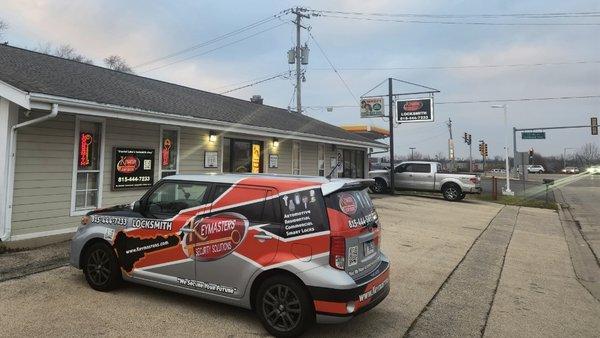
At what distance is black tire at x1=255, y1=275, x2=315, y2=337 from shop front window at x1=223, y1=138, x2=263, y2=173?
30.1 ft

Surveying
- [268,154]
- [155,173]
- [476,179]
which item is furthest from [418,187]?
[155,173]

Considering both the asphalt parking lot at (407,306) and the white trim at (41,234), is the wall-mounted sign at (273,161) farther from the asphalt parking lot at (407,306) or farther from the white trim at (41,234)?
the white trim at (41,234)

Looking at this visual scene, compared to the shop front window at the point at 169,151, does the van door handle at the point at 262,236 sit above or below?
below

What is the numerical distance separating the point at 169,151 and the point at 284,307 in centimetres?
777

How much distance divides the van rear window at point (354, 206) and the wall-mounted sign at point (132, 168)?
6685 millimetres

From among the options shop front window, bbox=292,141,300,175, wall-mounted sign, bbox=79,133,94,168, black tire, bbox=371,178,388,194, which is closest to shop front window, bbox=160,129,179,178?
wall-mounted sign, bbox=79,133,94,168

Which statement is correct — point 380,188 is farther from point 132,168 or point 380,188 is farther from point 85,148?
point 85,148

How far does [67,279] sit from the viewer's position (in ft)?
19.6

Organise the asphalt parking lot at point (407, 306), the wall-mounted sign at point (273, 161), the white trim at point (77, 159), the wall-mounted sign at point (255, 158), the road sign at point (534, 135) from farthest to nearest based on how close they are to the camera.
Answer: the road sign at point (534, 135) < the wall-mounted sign at point (273, 161) < the wall-mounted sign at point (255, 158) < the white trim at point (77, 159) < the asphalt parking lot at point (407, 306)

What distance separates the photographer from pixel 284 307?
432 centimetres

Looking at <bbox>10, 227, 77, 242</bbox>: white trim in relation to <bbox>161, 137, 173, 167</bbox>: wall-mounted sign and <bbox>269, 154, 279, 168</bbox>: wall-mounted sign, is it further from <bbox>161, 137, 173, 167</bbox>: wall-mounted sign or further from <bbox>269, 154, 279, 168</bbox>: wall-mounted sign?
<bbox>269, 154, 279, 168</bbox>: wall-mounted sign

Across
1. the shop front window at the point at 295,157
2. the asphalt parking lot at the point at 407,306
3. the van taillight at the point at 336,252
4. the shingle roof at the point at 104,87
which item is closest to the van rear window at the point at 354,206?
the van taillight at the point at 336,252

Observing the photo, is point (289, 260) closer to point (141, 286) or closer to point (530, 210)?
point (141, 286)

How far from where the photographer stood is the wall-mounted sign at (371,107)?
87.5ft
